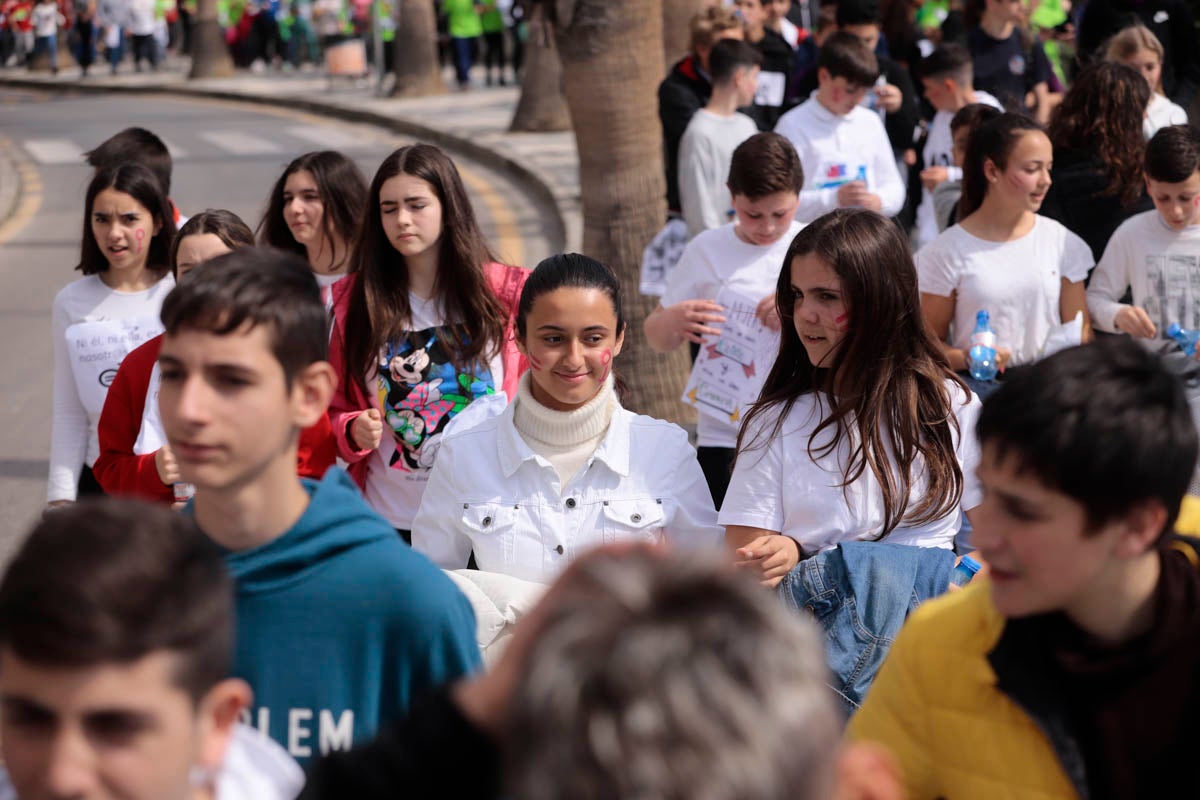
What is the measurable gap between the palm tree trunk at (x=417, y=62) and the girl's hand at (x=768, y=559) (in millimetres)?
21597

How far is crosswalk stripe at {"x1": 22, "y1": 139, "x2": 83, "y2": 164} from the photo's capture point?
20375mm

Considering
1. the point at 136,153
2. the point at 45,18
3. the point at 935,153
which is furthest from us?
the point at 45,18

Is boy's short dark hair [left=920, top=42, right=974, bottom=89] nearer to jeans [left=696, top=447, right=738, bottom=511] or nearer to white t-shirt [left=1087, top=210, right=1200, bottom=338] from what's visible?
white t-shirt [left=1087, top=210, right=1200, bottom=338]

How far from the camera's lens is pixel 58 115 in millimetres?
25906

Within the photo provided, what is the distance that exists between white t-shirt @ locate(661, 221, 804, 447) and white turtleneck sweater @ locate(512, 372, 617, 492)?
4.85ft

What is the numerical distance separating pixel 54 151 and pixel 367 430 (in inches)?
726

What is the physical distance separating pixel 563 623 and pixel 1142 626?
1.13 m

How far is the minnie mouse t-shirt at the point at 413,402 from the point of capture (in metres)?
4.68

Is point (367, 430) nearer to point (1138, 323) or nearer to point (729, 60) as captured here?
point (1138, 323)

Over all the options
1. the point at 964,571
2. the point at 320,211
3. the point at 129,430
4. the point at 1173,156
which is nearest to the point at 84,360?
the point at 129,430

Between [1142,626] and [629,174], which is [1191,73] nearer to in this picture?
[629,174]

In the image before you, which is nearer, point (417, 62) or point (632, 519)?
point (632, 519)

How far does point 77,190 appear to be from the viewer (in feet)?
58.8

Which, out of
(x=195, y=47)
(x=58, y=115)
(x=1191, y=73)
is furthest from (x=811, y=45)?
(x=195, y=47)
